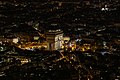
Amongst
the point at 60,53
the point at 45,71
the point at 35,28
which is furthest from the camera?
the point at 35,28

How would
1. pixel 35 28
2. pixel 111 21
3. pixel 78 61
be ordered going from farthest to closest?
1. pixel 111 21
2. pixel 35 28
3. pixel 78 61

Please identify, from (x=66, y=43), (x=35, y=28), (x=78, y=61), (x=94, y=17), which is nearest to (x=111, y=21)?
(x=94, y=17)

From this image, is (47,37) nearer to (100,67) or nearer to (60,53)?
(60,53)

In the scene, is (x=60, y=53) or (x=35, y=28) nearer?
(x=60, y=53)

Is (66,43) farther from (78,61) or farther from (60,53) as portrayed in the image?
(78,61)
